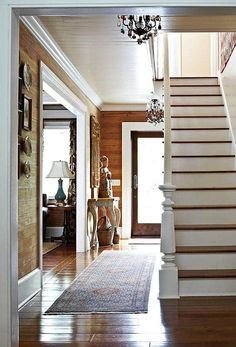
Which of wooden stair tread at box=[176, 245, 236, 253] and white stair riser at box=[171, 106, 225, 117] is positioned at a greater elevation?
white stair riser at box=[171, 106, 225, 117]

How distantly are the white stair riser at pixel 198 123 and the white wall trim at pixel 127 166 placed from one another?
2.66 metres

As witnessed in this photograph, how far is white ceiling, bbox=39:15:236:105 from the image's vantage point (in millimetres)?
4656

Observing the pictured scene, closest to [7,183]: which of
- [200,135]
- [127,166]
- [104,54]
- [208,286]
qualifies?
[208,286]

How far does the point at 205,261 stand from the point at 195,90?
3412 mm

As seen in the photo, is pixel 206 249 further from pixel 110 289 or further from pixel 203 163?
pixel 203 163

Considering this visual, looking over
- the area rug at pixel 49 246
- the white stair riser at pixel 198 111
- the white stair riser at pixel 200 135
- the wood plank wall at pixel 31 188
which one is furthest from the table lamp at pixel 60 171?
the wood plank wall at pixel 31 188

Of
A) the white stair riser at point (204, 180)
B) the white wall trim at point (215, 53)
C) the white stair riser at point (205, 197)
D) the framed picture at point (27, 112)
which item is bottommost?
the white stair riser at point (205, 197)

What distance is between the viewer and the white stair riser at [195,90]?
7242 mm

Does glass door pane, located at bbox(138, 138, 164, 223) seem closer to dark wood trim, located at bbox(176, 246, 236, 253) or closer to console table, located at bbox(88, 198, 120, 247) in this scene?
console table, located at bbox(88, 198, 120, 247)

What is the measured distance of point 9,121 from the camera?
92.8 inches

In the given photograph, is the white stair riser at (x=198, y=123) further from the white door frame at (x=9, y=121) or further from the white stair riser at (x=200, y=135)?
the white door frame at (x=9, y=121)

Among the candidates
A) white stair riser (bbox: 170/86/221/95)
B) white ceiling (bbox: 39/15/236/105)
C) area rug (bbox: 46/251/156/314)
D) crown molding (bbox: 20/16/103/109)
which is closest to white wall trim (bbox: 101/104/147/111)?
crown molding (bbox: 20/16/103/109)

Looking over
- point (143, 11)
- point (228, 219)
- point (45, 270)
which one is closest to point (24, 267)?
point (45, 270)

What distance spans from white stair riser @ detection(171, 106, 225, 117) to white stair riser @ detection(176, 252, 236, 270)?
8.84ft
